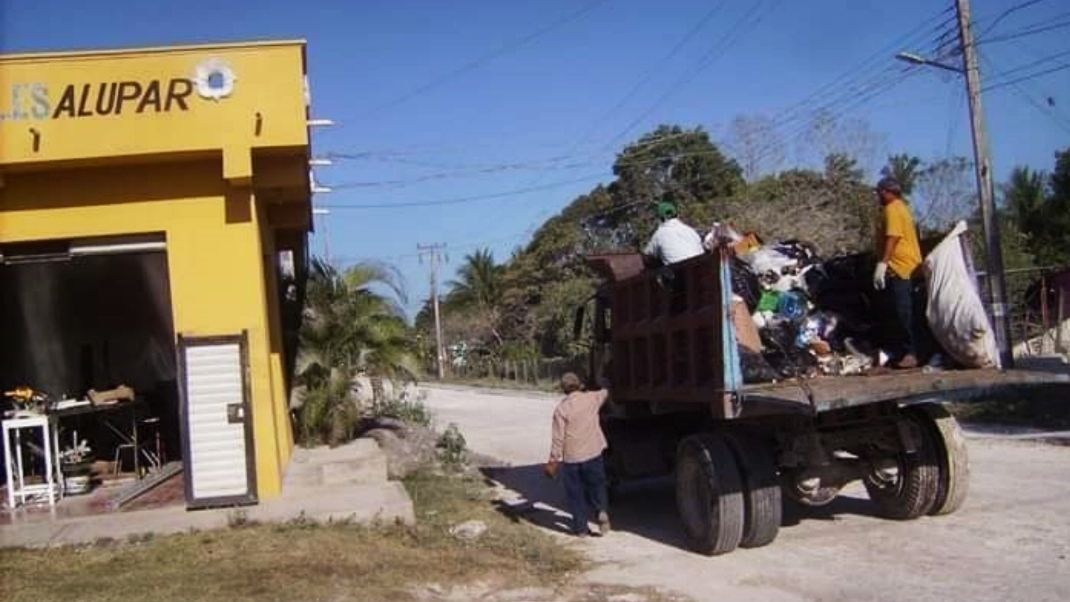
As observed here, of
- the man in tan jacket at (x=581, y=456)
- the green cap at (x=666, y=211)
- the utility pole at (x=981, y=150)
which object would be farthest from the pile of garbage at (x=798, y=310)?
the utility pole at (x=981, y=150)

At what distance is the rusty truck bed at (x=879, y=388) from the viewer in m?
7.89

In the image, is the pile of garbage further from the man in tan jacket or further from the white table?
the white table

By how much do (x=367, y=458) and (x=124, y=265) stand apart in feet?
17.2

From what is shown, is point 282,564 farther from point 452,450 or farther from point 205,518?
point 452,450

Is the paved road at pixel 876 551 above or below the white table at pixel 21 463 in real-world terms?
below

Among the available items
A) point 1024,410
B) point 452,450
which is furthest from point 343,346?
point 1024,410

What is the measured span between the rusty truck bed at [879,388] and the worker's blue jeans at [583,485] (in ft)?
7.78

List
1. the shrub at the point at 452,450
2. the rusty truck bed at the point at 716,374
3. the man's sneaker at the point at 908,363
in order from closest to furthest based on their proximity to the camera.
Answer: the rusty truck bed at the point at 716,374, the man's sneaker at the point at 908,363, the shrub at the point at 452,450

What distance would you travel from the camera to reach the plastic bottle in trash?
924cm

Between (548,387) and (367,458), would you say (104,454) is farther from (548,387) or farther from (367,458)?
(548,387)

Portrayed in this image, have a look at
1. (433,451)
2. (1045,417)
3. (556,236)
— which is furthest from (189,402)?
(556,236)

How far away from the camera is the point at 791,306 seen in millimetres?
9297

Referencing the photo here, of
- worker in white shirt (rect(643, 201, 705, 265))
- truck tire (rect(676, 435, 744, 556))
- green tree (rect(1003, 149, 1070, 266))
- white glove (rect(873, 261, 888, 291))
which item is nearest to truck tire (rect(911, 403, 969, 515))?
white glove (rect(873, 261, 888, 291))

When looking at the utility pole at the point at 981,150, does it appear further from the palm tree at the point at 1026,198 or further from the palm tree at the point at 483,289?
the palm tree at the point at 483,289
